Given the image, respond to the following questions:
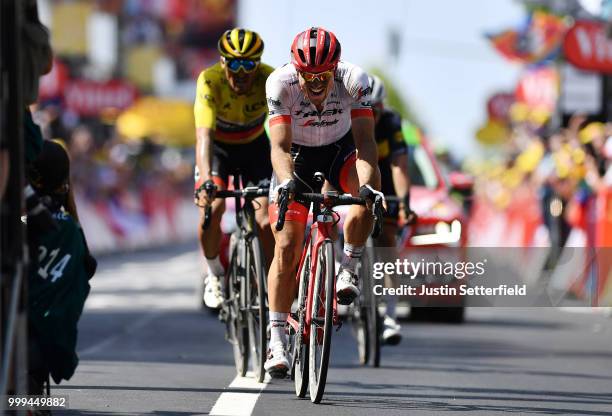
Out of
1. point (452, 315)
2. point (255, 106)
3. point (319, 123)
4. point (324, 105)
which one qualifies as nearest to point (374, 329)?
point (255, 106)

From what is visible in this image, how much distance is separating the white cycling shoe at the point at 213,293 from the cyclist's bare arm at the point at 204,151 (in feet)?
3.37

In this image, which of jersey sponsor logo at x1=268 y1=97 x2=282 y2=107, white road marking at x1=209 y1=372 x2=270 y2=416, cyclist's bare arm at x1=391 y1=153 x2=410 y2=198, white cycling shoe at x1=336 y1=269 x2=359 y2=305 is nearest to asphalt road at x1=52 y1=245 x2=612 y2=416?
white road marking at x1=209 y1=372 x2=270 y2=416

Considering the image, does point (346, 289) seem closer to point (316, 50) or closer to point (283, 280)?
point (283, 280)

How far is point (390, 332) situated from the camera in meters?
12.2

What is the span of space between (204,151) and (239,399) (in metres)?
1.86

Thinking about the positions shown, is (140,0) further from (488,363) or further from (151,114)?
(488,363)

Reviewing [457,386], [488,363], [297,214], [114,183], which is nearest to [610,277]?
[488,363]

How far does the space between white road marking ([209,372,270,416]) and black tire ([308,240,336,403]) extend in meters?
0.35

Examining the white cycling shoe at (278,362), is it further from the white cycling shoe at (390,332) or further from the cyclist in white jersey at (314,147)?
the white cycling shoe at (390,332)

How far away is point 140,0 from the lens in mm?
67000

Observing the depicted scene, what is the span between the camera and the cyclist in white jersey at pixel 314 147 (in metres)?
9.21

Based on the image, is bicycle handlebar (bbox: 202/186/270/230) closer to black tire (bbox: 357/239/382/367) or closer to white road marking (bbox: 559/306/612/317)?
black tire (bbox: 357/239/382/367)

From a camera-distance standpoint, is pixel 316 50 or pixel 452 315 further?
pixel 452 315

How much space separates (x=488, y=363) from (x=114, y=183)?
21188 millimetres
